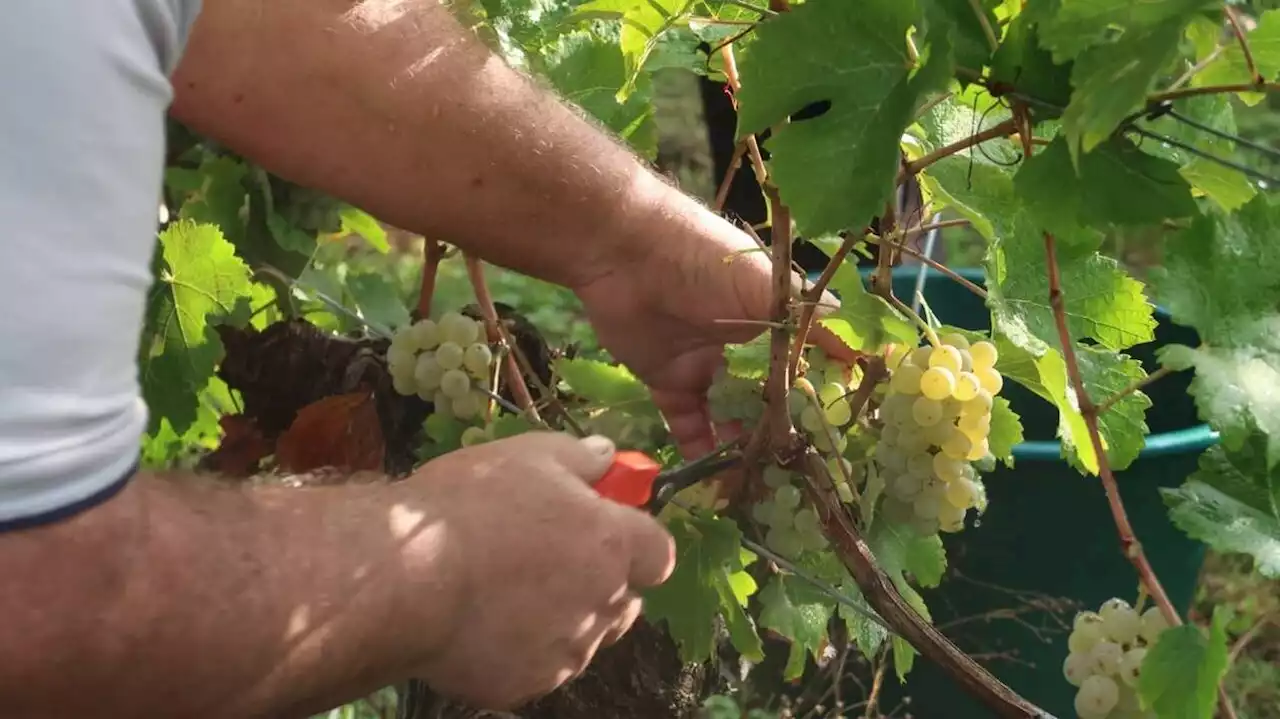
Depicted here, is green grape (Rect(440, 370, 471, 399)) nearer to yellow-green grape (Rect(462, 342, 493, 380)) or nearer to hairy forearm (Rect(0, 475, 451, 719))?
yellow-green grape (Rect(462, 342, 493, 380))

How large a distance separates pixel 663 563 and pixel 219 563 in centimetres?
24

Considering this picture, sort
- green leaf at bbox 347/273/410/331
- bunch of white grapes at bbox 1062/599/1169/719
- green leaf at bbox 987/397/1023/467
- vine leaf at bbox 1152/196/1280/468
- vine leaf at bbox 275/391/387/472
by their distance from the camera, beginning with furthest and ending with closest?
1. green leaf at bbox 347/273/410/331
2. vine leaf at bbox 275/391/387/472
3. green leaf at bbox 987/397/1023/467
4. bunch of white grapes at bbox 1062/599/1169/719
5. vine leaf at bbox 1152/196/1280/468

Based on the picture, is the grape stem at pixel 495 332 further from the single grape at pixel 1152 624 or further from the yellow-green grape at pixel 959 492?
the single grape at pixel 1152 624

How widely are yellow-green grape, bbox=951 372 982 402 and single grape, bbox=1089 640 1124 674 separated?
153mm

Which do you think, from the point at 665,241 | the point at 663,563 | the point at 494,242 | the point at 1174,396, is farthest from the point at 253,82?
the point at 1174,396

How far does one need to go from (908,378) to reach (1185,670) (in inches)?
8.6

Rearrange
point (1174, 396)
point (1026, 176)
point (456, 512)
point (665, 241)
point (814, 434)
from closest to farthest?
point (1026, 176)
point (456, 512)
point (814, 434)
point (665, 241)
point (1174, 396)

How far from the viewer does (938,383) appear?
67 centimetres

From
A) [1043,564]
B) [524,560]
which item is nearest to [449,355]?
[524,560]

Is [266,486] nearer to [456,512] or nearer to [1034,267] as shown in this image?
[456,512]

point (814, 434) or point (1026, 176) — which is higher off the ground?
point (1026, 176)

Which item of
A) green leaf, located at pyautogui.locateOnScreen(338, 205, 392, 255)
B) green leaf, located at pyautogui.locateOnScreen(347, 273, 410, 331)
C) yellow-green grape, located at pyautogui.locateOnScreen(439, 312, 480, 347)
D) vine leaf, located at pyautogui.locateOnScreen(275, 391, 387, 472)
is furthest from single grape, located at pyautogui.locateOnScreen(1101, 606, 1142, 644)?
green leaf, located at pyautogui.locateOnScreen(338, 205, 392, 255)

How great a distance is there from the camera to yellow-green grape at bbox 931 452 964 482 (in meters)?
0.71

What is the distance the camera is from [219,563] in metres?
0.57
